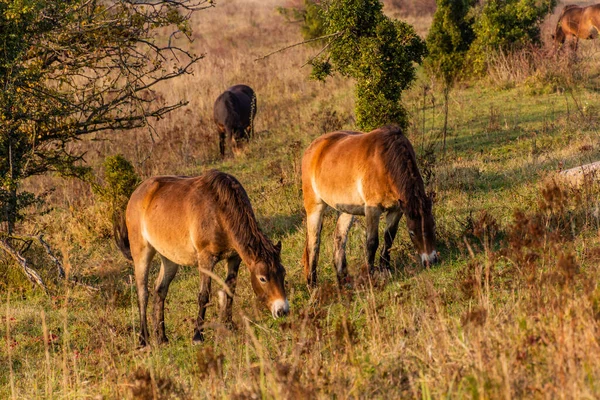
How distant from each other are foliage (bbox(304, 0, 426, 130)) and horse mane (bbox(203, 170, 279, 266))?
18.7 feet

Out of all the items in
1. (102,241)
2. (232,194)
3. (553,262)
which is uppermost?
(232,194)

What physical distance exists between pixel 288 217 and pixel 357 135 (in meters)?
3.45

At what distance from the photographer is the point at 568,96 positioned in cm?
1708

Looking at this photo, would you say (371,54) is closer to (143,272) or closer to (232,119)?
(232,119)

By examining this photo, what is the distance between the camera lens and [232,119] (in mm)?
17984

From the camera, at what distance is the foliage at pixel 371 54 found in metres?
12.6

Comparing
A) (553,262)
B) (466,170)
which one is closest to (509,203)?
(466,170)

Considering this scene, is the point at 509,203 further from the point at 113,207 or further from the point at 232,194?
the point at 113,207

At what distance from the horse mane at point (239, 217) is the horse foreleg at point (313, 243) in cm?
187

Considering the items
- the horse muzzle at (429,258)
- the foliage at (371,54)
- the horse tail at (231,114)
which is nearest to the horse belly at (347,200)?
the horse muzzle at (429,258)

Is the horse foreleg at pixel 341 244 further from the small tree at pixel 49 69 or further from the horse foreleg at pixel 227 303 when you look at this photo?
the small tree at pixel 49 69

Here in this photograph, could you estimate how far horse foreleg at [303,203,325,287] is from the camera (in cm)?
883

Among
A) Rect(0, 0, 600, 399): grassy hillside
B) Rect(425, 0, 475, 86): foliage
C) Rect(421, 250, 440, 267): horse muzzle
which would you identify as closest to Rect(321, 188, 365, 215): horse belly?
Rect(0, 0, 600, 399): grassy hillside

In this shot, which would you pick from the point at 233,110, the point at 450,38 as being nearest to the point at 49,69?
the point at 233,110
